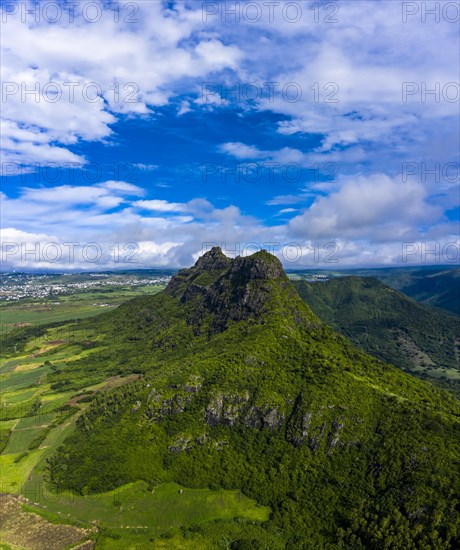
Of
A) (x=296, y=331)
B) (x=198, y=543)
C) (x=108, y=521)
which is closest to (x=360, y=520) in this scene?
(x=198, y=543)

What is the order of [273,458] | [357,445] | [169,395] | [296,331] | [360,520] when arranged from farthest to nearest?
1. [296,331]
2. [169,395]
3. [273,458]
4. [357,445]
5. [360,520]

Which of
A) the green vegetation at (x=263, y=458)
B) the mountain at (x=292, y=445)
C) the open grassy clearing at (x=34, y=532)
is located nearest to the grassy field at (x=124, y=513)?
the open grassy clearing at (x=34, y=532)

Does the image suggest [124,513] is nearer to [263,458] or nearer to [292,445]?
[263,458]

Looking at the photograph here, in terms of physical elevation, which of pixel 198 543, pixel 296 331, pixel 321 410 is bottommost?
pixel 198 543

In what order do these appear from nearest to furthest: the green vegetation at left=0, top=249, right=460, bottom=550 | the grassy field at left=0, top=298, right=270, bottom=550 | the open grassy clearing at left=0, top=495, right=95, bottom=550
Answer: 1. the green vegetation at left=0, top=249, right=460, bottom=550
2. the open grassy clearing at left=0, top=495, right=95, bottom=550
3. the grassy field at left=0, top=298, right=270, bottom=550

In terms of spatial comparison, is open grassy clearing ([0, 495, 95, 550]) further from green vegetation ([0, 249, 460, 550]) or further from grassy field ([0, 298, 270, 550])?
green vegetation ([0, 249, 460, 550])

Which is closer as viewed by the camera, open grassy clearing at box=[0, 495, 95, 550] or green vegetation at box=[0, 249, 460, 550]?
green vegetation at box=[0, 249, 460, 550]

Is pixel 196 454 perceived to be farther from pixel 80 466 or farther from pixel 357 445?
pixel 357 445

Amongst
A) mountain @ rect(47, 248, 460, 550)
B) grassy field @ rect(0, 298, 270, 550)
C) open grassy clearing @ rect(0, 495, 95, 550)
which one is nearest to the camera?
mountain @ rect(47, 248, 460, 550)

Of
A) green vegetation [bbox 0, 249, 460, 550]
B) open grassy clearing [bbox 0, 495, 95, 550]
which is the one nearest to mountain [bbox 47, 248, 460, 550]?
green vegetation [bbox 0, 249, 460, 550]
